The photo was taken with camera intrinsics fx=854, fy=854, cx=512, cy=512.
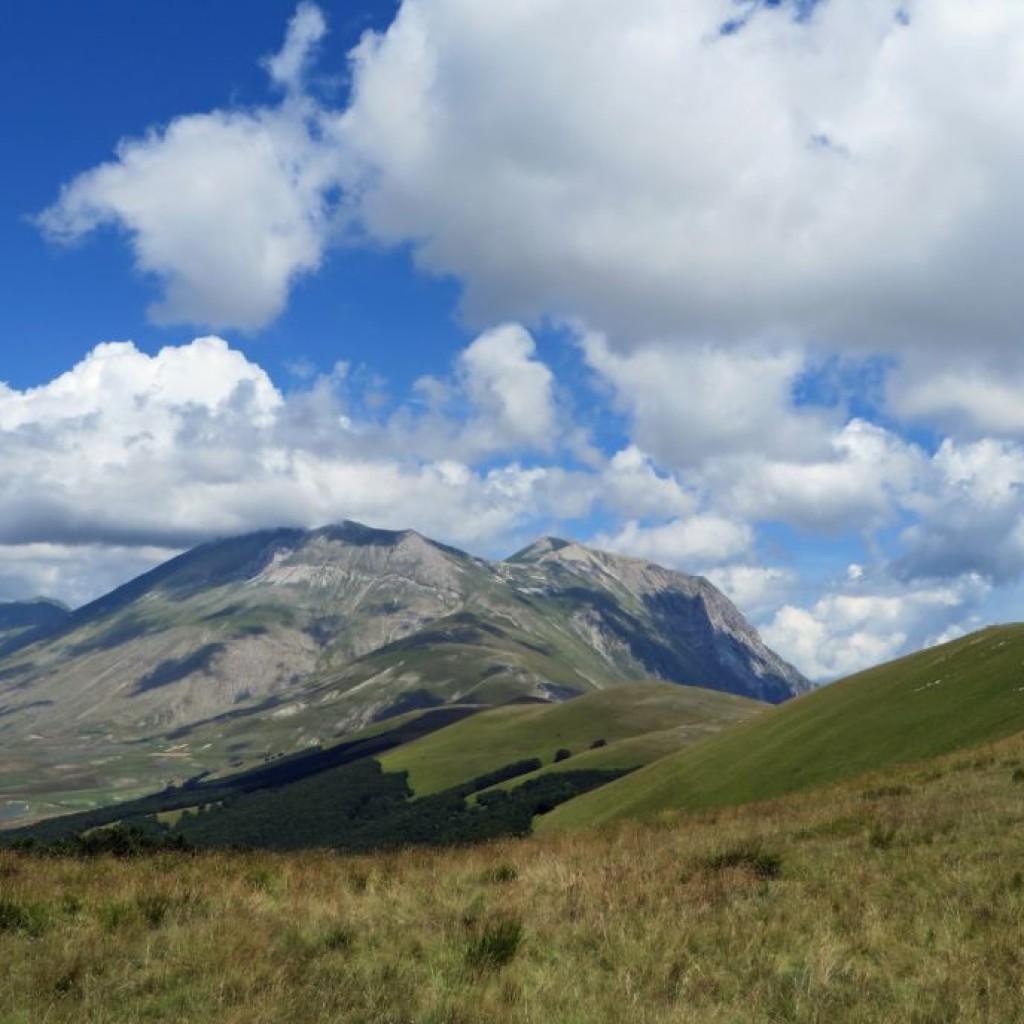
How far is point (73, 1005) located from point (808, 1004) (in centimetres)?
700

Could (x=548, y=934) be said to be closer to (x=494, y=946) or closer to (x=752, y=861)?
(x=494, y=946)

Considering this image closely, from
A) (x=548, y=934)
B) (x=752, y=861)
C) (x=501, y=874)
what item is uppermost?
(x=548, y=934)

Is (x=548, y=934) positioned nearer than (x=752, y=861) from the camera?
Yes

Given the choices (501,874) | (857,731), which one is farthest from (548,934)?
(857,731)

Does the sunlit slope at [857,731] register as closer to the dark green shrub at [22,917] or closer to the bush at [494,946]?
the bush at [494,946]

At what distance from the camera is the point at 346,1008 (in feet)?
26.8

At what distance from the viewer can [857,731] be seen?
151 ft

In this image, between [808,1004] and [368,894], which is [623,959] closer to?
[808,1004]

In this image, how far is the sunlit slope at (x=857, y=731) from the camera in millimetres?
39572

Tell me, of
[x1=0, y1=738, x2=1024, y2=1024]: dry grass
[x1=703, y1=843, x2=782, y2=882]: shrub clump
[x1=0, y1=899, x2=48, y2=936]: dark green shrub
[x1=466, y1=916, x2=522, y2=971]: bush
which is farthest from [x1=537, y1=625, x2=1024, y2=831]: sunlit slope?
[x1=0, y1=899, x2=48, y2=936]: dark green shrub

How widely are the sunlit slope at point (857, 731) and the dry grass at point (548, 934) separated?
26.0m

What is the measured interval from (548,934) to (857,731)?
133ft

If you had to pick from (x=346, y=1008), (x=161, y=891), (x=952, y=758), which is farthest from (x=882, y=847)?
(x=952, y=758)

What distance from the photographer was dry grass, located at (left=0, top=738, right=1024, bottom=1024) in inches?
319
